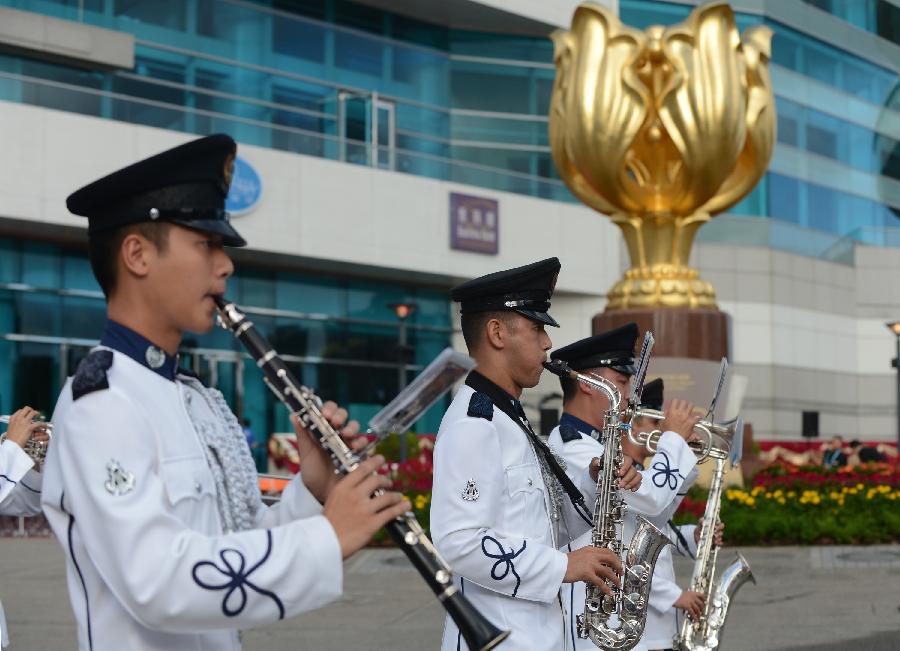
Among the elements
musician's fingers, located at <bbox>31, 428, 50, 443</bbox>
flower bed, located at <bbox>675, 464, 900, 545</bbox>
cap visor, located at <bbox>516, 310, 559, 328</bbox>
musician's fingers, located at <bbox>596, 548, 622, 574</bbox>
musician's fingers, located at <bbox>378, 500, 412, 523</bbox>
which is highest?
cap visor, located at <bbox>516, 310, 559, 328</bbox>

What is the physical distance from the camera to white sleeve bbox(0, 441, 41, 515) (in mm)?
4645

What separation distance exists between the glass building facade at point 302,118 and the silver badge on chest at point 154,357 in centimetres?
2406

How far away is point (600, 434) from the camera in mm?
5719

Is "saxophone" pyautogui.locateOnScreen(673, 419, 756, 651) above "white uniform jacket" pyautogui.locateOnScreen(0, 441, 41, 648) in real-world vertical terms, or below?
below

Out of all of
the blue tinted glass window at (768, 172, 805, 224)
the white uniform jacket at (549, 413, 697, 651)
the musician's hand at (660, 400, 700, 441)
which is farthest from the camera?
the blue tinted glass window at (768, 172, 805, 224)

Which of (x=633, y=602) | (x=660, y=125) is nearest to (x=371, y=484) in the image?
(x=633, y=602)

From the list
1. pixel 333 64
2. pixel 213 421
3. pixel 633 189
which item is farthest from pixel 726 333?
pixel 333 64

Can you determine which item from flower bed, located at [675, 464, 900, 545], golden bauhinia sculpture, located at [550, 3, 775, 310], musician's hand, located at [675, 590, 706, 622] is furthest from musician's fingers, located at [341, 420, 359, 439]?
golden bauhinia sculpture, located at [550, 3, 775, 310]

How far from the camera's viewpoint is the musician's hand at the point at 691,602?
5.94 metres

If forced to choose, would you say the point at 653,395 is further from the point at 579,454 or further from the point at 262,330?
the point at 262,330

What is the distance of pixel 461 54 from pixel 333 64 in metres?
4.04

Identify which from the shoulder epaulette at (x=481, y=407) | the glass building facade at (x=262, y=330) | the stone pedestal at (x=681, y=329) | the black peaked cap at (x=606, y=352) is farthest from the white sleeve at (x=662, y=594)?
the glass building facade at (x=262, y=330)

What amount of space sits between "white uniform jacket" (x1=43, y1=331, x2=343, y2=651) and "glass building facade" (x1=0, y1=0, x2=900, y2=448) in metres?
24.2

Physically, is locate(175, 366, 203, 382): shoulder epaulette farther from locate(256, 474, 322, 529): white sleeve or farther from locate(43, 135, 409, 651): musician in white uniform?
locate(256, 474, 322, 529): white sleeve
